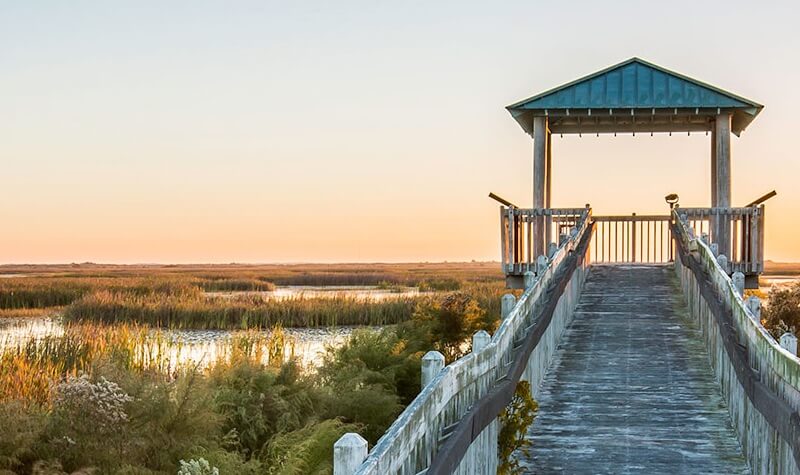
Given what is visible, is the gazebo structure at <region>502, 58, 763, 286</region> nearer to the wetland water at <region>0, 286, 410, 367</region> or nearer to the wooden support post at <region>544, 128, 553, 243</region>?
the wooden support post at <region>544, 128, 553, 243</region>

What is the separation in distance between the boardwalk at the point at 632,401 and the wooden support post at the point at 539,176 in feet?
16.4

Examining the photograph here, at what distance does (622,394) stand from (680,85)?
489 inches

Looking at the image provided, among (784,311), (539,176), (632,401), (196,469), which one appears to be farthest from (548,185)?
(196,469)

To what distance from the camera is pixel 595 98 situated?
78.4 ft

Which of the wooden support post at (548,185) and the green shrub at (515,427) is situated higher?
the wooden support post at (548,185)


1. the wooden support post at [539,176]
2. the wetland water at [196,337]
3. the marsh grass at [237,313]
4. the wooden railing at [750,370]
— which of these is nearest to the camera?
the wooden railing at [750,370]

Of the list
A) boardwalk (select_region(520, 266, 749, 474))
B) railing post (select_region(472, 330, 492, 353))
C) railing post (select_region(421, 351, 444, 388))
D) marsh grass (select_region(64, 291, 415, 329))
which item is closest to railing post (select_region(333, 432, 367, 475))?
railing post (select_region(421, 351, 444, 388))

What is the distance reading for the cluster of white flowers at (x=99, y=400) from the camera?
1076cm

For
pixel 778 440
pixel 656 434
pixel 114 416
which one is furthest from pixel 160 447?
pixel 778 440

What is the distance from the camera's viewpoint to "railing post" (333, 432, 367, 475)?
18.2 feet

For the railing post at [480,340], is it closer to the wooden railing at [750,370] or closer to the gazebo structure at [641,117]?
the wooden railing at [750,370]

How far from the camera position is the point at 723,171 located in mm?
23750

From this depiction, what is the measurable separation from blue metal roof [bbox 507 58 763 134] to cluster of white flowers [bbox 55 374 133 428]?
580 inches

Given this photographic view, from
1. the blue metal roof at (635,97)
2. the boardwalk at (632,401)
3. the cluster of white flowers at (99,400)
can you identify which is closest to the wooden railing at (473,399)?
the boardwalk at (632,401)
